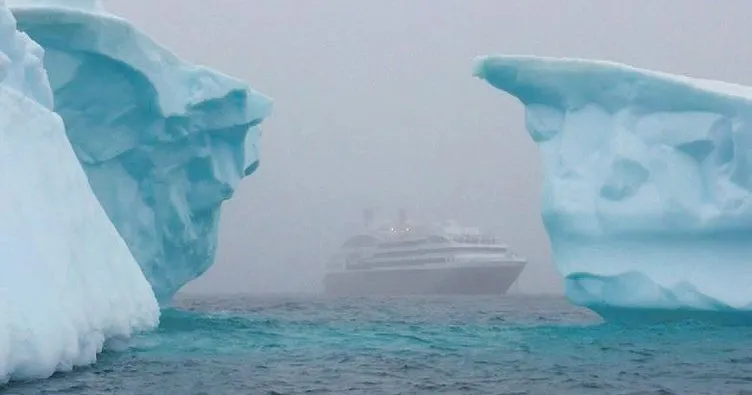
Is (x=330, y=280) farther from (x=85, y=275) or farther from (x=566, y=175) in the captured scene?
(x=85, y=275)

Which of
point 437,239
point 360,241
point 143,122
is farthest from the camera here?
point 360,241

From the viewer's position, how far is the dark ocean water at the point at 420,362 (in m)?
7.47

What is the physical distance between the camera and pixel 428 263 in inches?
1496

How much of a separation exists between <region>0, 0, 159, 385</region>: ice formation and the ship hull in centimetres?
2698

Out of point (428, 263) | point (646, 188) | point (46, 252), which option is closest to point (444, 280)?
point (428, 263)

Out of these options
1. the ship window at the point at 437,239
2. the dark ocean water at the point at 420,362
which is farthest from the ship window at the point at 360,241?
the dark ocean water at the point at 420,362

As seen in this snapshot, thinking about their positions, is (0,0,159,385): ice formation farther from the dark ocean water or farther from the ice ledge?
the ice ledge

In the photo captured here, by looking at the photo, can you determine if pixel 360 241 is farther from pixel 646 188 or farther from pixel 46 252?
pixel 46 252

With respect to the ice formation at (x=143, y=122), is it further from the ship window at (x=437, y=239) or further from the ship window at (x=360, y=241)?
the ship window at (x=360, y=241)

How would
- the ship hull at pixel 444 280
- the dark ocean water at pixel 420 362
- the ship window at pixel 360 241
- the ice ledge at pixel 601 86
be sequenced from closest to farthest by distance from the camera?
the dark ocean water at pixel 420 362 < the ice ledge at pixel 601 86 < the ship hull at pixel 444 280 < the ship window at pixel 360 241

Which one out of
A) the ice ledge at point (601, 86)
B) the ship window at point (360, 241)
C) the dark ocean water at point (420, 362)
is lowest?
the dark ocean water at point (420, 362)

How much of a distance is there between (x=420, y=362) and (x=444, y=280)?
2765cm

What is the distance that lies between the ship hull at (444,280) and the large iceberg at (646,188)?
2298cm

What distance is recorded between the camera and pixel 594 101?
1332 cm
